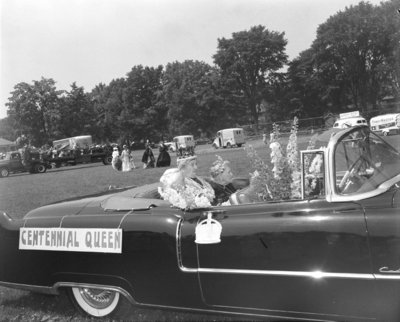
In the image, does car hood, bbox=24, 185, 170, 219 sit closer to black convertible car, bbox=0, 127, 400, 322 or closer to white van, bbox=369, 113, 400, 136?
black convertible car, bbox=0, 127, 400, 322

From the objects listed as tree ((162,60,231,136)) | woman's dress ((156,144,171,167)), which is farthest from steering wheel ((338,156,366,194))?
tree ((162,60,231,136))

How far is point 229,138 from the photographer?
49062mm

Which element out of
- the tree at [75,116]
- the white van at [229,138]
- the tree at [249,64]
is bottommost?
the white van at [229,138]

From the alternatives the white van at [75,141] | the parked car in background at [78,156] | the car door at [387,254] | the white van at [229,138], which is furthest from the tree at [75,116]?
the car door at [387,254]

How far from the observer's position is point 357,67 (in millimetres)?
49062

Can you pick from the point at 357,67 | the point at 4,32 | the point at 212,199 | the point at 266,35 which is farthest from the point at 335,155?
the point at 266,35

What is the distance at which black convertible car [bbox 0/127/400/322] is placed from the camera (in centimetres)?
233

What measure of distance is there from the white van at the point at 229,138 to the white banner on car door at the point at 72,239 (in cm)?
4484

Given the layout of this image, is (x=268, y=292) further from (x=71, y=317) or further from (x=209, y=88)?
(x=209, y=88)

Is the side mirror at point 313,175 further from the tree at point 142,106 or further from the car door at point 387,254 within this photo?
the tree at point 142,106

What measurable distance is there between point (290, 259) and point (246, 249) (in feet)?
0.90

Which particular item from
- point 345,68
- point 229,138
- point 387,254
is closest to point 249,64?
point 345,68

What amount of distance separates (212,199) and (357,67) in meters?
49.9

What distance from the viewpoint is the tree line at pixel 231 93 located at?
162ft
